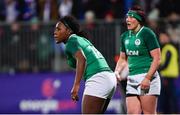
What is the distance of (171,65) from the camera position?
57.7 ft

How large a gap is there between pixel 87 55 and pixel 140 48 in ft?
5.28

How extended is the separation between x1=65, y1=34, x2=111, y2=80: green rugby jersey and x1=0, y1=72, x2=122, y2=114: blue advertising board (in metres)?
10.2

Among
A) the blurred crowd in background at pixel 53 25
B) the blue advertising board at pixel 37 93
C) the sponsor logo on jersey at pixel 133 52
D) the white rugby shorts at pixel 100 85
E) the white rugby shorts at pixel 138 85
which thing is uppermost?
the sponsor logo on jersey at pixel 133 52

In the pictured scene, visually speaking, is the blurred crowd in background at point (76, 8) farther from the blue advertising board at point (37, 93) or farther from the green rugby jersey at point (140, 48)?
the green rugby jersey at point (140, 48)

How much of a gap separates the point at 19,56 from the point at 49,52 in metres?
0.96

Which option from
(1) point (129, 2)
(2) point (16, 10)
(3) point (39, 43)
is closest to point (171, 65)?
(1) point (129, 2)

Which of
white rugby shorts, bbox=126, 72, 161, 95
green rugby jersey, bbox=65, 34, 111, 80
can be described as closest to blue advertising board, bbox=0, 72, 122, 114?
white rugby shorts, bbox=126, 72, 161, 95

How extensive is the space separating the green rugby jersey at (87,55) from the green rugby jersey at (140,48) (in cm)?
139

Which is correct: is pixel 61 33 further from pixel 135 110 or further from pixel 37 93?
pixel 37 93

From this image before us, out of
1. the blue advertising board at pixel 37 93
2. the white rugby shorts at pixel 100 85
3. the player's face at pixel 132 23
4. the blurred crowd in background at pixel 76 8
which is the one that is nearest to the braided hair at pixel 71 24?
the white rugby shorts at pixel 100 85

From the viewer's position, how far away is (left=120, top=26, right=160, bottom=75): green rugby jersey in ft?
35.9

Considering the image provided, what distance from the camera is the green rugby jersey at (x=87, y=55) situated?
956 cm

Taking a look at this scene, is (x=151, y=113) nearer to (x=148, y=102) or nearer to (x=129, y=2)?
(x=148, y=102)

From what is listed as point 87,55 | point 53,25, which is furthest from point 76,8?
point 87,55
